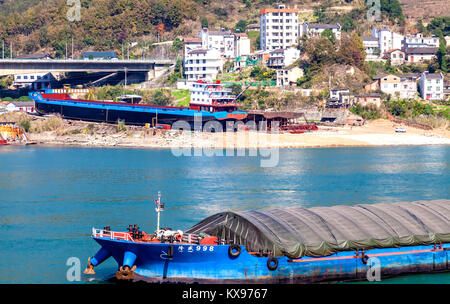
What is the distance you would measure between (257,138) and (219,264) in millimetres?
51597

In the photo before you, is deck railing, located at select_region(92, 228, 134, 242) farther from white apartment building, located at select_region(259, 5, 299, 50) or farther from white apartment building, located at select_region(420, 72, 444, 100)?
white apartment building, located at select_region(259, 5, 299, 50)

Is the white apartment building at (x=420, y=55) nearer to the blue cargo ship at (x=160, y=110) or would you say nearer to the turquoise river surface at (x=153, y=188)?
the blue cargo ship at (x=160, y=110)

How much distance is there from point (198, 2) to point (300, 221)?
11223 centimetres

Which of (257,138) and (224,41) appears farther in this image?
(224,41)

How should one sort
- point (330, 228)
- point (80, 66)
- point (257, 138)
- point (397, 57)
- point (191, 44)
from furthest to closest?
point (191, 44) < point (397, 57) < point (80, 66) < point (257, 138) < point (330, 228)

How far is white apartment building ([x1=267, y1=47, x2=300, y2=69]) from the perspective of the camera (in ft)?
337

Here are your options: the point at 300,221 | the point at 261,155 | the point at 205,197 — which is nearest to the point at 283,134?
the point at 261,155

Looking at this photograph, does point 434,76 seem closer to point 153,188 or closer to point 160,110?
point 160,110

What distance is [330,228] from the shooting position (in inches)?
1103

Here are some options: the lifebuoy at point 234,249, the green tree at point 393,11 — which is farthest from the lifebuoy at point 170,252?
the green tree at point 393,11

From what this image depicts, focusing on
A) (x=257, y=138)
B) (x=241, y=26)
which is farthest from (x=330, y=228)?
(x=241, y=26)

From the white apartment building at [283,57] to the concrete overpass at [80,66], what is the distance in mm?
15874

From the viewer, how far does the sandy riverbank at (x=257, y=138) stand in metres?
75.6

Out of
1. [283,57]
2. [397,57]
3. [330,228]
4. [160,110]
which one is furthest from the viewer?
[397,57]
